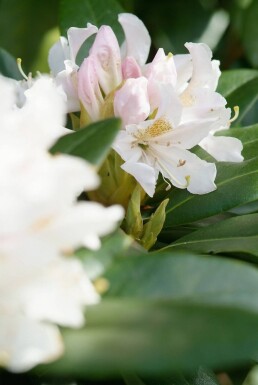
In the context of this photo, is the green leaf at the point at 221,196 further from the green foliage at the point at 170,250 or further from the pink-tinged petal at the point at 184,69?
the pink-tinged petal at the point at 184,69

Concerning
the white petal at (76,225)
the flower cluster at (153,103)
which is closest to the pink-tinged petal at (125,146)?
the flower cluster at (153,103)

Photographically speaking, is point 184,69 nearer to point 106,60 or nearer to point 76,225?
point 106,60

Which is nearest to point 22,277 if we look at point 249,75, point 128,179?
point 128,179

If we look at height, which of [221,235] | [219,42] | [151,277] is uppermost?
[151,277]

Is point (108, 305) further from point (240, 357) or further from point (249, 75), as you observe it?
point (249, 75)

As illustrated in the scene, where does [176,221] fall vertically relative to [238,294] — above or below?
below

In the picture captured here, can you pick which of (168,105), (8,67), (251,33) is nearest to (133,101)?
(168,105)

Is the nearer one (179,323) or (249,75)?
(179,323)

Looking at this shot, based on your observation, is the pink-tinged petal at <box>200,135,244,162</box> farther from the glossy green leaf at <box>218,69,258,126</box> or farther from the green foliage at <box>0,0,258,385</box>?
the glossy green leaf at <box>218,69,258,126</box>
